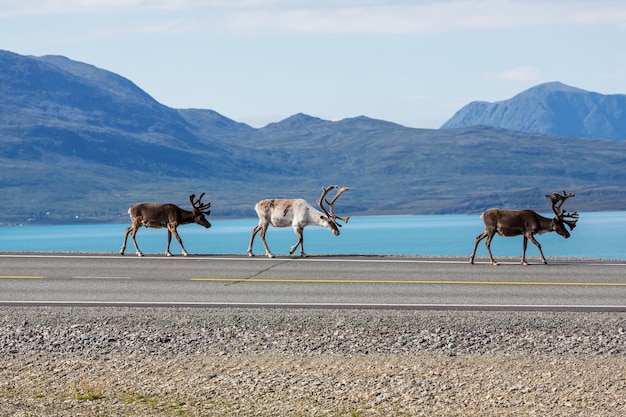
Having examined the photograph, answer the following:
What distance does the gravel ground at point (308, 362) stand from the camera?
12781 millimetres

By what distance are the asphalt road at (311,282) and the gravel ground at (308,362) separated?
1363 mm

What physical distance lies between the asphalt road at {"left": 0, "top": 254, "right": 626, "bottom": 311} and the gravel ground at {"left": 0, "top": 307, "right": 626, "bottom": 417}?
136 centimetres

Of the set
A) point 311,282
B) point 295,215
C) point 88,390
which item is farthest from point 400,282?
point 88,390

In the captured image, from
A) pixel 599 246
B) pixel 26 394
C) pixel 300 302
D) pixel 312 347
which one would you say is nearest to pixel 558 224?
pixel 300 302

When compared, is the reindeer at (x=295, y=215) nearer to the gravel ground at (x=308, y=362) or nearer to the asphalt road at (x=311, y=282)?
the asphalt road at (x=311, y=282)

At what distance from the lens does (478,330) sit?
1747cm

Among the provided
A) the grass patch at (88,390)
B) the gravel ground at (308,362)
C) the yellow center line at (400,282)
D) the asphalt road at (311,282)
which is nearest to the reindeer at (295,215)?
the asphalt road at (311,282)

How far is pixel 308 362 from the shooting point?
15375 mm

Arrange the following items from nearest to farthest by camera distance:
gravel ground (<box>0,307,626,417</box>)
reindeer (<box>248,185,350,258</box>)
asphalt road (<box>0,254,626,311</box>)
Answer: gravel ground (<box>0,307,626,417</box>), asphalt road (<box>0,254,626,311</box>), reindeer (<box>248,185,350,258</box>)

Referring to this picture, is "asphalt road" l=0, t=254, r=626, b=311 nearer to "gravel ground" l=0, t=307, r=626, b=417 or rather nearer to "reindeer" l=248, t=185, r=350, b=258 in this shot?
"reindeer" l=248, t=185, r=350, b=258

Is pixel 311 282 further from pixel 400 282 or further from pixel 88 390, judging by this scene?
pixel 88 390

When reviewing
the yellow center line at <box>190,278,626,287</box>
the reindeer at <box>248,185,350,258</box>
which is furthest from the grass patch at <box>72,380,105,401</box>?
the reindeer at <box>248,185,350,258</box>

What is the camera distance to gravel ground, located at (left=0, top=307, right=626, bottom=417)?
41.9 ft

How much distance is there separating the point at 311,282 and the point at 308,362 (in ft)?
26.1
